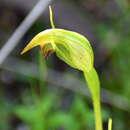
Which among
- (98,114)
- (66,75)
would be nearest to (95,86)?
(98,114)

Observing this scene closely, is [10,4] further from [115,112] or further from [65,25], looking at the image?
[115,112]

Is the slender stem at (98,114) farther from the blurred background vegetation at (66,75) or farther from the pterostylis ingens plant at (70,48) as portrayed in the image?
the blurred background vegetation at (66,75)

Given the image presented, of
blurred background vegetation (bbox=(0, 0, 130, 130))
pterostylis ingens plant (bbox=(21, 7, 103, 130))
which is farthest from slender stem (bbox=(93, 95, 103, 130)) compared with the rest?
blurred background vegetation (bbox=(0, 0, 130, 130))

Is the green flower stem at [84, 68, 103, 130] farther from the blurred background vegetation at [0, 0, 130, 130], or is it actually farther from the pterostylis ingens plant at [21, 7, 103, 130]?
the blurred background vegetation at [0, 0, 130, 130]

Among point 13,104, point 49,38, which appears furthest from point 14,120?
point 49,38

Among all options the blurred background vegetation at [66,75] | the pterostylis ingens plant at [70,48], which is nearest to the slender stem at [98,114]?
the pterostylis ingens plant at [70,48]

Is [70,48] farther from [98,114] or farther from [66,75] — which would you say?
[66,75]
